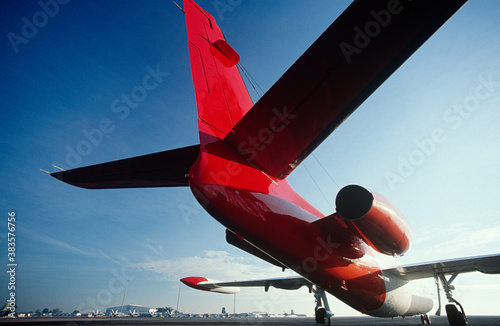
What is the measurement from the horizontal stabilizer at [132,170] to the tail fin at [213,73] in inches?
25.4

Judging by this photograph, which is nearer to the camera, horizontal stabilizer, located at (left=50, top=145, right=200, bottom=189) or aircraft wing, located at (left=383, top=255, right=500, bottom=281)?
horizontal stabilizer, located at (left=50, top=145, right=200, bottom=189)

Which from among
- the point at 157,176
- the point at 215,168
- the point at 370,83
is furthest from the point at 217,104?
the point at 370,83

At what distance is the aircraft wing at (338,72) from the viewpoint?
182 centimetres

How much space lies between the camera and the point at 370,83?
2.26 m

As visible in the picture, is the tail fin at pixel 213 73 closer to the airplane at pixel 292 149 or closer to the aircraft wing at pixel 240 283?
the airplane at pixel 292 149

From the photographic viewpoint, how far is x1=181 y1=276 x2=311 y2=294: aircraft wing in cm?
1052

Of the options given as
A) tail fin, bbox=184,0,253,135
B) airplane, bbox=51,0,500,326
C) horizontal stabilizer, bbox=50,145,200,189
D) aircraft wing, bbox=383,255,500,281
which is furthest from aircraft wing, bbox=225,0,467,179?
aircraft wing, bbox=383,255,500,281

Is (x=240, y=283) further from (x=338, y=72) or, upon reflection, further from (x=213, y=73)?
(x=338, y=72)

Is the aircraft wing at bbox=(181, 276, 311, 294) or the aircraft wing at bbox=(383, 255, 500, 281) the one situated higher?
the aircraft wing at bbox=(383, 255, 500, 281)

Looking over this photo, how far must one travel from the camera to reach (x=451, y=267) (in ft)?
24.0

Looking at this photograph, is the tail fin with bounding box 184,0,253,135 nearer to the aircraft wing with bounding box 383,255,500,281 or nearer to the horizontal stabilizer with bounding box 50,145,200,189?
the horizontal stabilizer with bounding box 50,145,200,189

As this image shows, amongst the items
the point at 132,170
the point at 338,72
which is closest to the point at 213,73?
the point at 132,170

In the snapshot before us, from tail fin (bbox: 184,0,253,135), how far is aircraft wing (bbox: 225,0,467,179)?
0.66 metres

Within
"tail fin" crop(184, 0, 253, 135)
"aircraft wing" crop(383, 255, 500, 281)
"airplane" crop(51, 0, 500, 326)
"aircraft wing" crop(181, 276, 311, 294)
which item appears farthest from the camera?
"aircraft wing" crop(181, 276, 311, 294)
